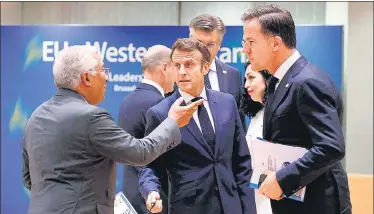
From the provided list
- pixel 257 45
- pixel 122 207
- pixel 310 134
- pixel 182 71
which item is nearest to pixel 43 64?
pixel 122 207

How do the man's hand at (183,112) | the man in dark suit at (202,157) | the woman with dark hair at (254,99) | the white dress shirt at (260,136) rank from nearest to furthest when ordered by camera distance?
1. the man's hand at (183,112)
2. the man in dark suit at (202,157)
3. the white dress shirt at (260,136)
4. the woman with dark hair at (254,99)

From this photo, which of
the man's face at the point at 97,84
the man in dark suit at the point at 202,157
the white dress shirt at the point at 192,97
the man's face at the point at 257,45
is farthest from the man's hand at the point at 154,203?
the man's face at the point at 257,45

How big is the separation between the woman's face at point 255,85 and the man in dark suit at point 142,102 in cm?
47

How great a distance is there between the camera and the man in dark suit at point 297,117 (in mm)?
2244

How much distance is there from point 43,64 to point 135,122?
7.13ft

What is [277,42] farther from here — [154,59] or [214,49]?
[154,59]

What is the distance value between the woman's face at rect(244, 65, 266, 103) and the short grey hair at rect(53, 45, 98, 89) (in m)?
1.34

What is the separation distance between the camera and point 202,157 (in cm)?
278

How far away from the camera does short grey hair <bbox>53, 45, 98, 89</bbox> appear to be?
251 centimetres

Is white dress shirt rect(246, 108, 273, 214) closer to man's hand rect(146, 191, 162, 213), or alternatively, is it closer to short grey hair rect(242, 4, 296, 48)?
man's hand rect(146, 191, 162, 213)

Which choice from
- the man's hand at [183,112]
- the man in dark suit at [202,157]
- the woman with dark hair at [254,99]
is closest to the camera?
the man's hand at [183,112]

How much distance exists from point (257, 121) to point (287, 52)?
1268mm

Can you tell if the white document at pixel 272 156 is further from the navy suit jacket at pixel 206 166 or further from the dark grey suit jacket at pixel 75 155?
the dark grey suit jacket at pixel 75 155

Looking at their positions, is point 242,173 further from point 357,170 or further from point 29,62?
point 357,170
